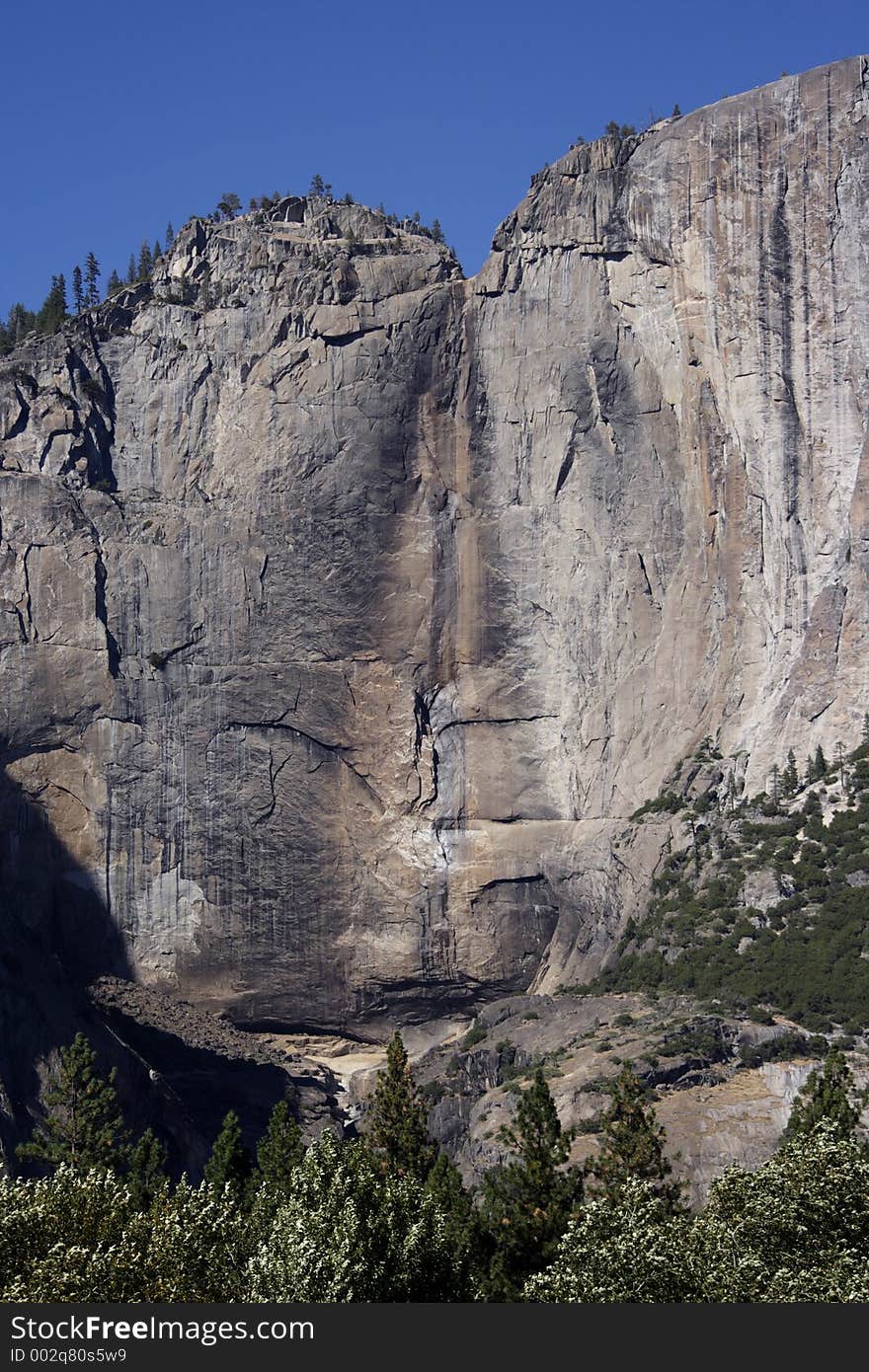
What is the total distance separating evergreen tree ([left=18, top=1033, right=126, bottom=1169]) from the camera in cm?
6944

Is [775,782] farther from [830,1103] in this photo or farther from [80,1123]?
[80,1123]

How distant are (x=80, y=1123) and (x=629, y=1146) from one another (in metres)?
18.8

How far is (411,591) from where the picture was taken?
361 ft

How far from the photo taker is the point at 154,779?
11038 centimetres

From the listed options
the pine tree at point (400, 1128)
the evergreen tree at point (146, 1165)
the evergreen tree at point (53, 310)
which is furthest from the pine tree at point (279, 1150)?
the evergreen tree at point (53, 310)

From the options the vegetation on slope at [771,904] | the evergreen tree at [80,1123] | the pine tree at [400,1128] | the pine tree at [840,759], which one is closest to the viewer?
the pine tree at [400,1128]

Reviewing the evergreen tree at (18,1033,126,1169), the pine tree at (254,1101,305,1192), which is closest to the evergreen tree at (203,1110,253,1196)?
the pine tree at (254,1101,305,1192)

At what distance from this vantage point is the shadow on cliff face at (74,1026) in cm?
8719

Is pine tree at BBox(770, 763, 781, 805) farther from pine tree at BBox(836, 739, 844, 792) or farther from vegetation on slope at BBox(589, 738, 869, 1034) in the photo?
pine tree at BBox(836, 739, 844, 792)

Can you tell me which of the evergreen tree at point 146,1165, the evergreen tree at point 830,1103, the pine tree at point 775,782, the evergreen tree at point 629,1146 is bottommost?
the evergreen tree at point 146,1165

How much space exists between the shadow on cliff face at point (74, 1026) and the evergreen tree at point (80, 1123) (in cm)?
253

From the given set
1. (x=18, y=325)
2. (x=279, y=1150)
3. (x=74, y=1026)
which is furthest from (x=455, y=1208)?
(x=18, y=325)

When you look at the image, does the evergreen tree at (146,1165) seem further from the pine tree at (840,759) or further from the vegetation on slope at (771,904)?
the pine tree at (840,759)

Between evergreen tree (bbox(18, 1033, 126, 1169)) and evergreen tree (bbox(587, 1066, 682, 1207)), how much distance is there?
15.6 m
